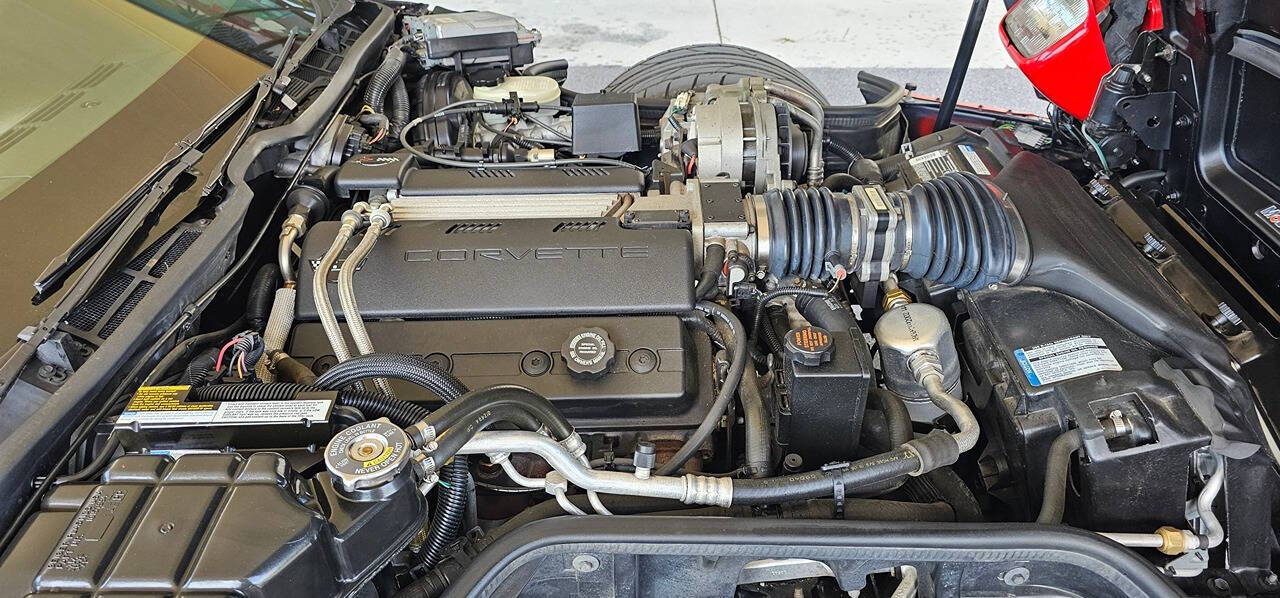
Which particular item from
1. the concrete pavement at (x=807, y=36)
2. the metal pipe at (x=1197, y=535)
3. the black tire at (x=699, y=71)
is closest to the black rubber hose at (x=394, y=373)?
the metal pipe at (x=1197, y=535)

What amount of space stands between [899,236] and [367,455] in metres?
1.03

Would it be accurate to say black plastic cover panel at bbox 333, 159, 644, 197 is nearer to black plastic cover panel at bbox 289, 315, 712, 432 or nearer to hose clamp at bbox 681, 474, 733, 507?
black plastic cover panel at bbox 289, 315, 712, 432

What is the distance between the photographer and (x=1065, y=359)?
1455 millimetres

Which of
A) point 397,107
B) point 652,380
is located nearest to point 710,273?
point 652,380

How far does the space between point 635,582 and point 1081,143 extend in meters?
1.59

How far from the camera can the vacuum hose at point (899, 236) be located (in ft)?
5.22

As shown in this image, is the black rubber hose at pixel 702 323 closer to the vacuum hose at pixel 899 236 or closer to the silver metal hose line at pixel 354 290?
the vacuum hose at pixel 899 236

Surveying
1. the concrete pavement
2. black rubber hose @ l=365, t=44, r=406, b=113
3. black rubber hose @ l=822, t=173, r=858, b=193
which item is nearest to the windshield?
black rubber hose @ l=365, t=44, r=406, b=113

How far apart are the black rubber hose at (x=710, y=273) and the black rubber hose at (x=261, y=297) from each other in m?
0.78

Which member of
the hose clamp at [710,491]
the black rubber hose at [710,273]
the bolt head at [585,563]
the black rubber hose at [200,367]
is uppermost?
the black rubber hose at [200,367]

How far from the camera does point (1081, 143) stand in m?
2.14

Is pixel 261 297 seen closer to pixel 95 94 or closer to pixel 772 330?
pixel 95 94

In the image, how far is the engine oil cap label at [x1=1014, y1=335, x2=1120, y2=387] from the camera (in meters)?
1.42

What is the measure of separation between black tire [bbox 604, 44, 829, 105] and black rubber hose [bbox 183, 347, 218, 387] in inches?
60.1
